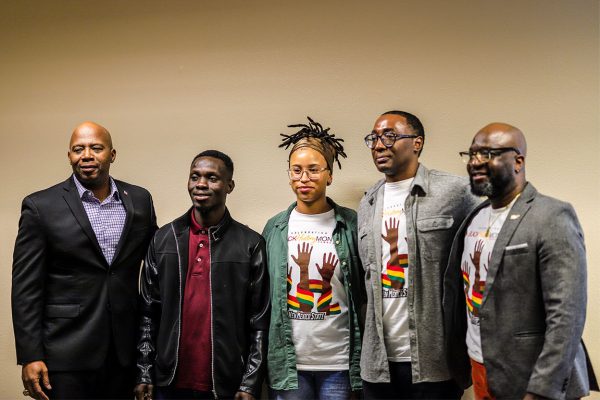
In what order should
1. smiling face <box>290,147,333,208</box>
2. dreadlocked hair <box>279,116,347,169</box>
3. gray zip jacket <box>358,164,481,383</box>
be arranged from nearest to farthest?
gray zip jacket <box>358,164,481,383</box> → smiling face <box>290,147,333,208</box> → dreadlocked hair <box>279,116,347,169</box>

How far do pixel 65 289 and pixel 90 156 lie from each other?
652 mm

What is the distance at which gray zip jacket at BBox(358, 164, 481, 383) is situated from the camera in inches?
99.9

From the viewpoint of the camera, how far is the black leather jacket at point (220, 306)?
2.70 meters

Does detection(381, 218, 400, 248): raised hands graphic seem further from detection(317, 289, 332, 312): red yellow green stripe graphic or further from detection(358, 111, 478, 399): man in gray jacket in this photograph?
detection(317, 289, 332, 312): red yellow green stripe graphic

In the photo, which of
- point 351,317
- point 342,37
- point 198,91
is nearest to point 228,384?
point 351,317

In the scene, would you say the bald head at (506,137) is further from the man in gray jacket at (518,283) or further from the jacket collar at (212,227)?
the jacket collar at (212,227)

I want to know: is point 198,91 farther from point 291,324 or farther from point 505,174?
point 505,174

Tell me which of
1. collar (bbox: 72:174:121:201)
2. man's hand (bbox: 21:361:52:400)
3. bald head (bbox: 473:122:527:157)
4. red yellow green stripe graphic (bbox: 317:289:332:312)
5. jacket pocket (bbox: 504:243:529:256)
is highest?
bald head (bbox: 473:122:527:157)

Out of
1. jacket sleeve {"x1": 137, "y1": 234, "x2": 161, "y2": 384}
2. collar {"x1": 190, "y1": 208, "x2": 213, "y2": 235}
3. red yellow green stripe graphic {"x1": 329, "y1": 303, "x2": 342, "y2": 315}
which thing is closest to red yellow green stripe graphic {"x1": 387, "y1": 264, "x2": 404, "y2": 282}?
red yellow green stripe graphic {"x1": 329, "y1": 303, "x2": 342, "y2": 315}

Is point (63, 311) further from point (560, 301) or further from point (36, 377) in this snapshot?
point (560, 301)

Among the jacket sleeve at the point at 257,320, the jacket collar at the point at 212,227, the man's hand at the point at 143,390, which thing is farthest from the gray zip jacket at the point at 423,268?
the man's hand at the point at 143,390

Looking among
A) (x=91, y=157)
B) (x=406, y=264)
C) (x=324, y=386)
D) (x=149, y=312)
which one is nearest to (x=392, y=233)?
(x=406, y=264)

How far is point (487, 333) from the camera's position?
7.39 feet

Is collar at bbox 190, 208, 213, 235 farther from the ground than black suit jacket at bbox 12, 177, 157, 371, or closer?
farther from the ground
